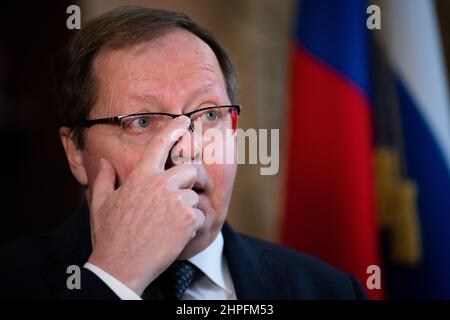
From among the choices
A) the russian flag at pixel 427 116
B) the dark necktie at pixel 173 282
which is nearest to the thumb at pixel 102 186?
the dark necktie at pixel 173 282

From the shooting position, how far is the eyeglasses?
0.94m

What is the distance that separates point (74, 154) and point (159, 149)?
0.30 m

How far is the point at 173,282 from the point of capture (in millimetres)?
1028

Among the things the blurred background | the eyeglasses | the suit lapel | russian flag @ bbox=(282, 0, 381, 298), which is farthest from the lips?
russian flag @ bbox=(282, 0, 381, 298)

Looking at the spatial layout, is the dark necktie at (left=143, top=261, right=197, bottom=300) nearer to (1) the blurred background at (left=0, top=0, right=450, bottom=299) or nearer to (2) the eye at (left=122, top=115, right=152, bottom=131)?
(2) the eye at (left=122, top=115, right=152, bottom=131)

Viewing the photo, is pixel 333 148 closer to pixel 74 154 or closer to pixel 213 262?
pixel 213 262

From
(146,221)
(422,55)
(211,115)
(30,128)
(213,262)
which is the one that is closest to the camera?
(146,221)

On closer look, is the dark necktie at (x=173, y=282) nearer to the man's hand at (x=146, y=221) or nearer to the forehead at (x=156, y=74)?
the man's hand at (x=146, y=221)

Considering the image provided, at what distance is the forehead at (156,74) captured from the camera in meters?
0.94

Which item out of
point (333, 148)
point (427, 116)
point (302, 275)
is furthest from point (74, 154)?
point (427, 116)

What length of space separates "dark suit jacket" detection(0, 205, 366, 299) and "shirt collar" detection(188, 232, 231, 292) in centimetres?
2

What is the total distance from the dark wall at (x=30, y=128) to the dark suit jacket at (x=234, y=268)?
74 centimetres

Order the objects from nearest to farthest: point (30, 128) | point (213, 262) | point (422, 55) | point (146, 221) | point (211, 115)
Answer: point (146, 221)
point (211, 115)
point (213, 262)
point (422, 55)
point (30, 128)
